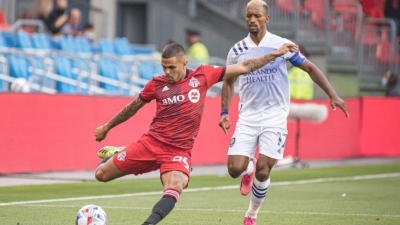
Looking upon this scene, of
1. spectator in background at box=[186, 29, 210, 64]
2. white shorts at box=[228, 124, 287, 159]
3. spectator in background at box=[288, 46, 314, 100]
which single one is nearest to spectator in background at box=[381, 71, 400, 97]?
spectator in background at box=[288, 46, 314, 100]

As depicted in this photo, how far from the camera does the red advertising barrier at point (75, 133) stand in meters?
18.6

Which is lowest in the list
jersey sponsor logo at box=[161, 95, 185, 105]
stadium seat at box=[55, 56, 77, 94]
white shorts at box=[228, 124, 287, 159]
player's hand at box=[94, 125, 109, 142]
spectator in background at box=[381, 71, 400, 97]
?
spectator in background at box=[381, 71, 400, 97]

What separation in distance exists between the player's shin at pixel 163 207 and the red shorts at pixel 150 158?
42cm

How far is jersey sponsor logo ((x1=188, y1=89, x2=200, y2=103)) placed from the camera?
35.9 ft

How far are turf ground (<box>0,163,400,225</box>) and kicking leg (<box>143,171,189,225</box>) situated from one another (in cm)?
171

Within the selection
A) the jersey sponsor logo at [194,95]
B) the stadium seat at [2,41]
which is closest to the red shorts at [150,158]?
the jersey sponsor logo at [194,95]

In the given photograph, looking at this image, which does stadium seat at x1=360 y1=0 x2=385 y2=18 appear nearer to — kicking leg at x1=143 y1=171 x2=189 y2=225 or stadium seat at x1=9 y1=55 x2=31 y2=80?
→ stadium seat at x1=9 y1=55 x2=31 y2=80

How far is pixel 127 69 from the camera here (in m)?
24.0

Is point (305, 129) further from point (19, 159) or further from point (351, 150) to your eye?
point (19, 159)

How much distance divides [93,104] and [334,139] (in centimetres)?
780

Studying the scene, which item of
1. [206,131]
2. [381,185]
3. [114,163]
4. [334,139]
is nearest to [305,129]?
[334,139]

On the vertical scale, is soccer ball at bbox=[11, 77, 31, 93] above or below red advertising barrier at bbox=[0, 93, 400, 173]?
above

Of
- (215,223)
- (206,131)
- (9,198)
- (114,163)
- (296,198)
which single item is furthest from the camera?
(206,131)

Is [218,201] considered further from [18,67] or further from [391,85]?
[391,85]
